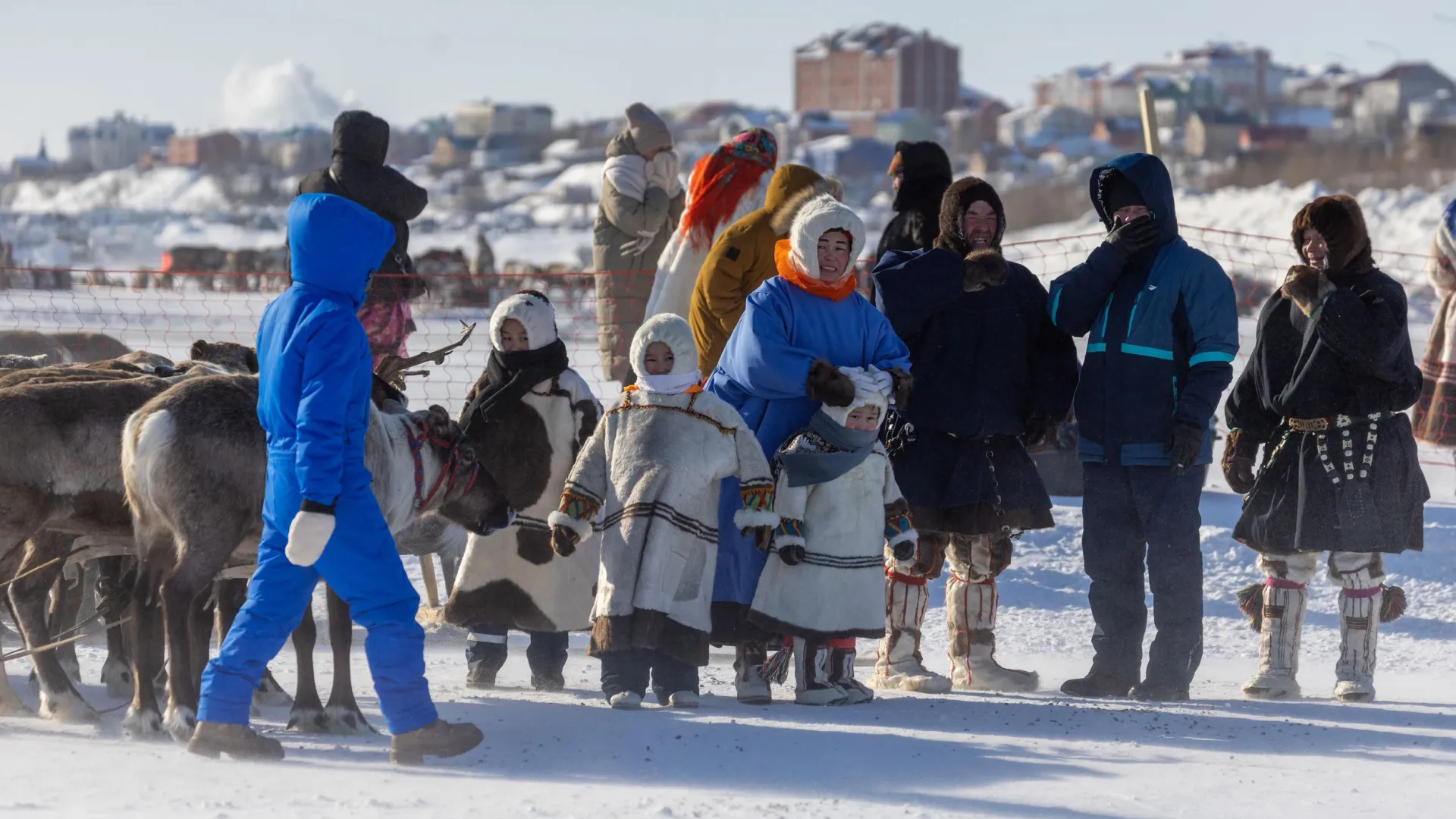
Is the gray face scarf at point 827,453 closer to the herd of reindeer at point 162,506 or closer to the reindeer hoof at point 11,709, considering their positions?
the herd of reindeer at point 162,506

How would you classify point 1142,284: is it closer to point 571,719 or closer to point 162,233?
point 571,719

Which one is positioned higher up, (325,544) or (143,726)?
(325,544)

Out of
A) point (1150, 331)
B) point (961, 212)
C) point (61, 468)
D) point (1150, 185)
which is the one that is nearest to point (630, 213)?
point (961, 212)

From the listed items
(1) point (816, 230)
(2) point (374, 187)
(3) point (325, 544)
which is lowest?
(3) point (325, 544)

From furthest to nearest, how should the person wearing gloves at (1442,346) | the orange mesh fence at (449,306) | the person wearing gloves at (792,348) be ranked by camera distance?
the orange mesh fence at (449,306), the person wearing gloves at (1442,346), the person wearing gloves at (792,348)

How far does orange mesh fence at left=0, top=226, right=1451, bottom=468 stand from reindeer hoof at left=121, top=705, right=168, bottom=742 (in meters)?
4.27

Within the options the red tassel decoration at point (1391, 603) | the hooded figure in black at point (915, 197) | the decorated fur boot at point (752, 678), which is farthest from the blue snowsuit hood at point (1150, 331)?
the decorated fur boot at point (752, 678)

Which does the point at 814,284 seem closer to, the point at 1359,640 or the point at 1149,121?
the point at 1359,640

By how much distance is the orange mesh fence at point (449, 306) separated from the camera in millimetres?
10461

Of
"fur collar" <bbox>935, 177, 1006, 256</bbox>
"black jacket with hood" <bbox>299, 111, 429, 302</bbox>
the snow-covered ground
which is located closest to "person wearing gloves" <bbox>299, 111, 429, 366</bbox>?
"black jacket with hood" <bbox>299, 111, 429, 302</bbox>

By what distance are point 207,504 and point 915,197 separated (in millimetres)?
2941

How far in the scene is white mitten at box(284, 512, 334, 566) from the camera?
185 inches

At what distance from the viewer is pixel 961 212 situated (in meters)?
6.27

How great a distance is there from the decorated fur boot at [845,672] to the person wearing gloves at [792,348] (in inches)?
8.6
